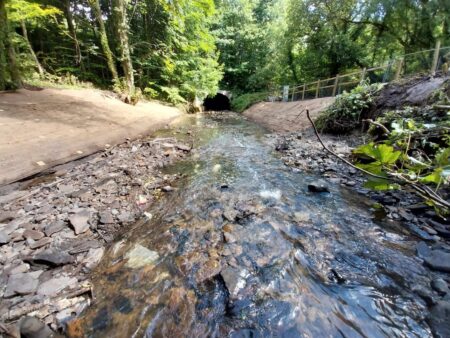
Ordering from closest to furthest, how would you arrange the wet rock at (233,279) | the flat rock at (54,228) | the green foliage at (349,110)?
1. the wet rock at (233,279)
2. the flat rock at (54,228)
3. the green foliage at (349,110)

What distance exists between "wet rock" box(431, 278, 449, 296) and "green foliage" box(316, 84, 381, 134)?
584cm

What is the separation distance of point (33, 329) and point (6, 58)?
1010 cm

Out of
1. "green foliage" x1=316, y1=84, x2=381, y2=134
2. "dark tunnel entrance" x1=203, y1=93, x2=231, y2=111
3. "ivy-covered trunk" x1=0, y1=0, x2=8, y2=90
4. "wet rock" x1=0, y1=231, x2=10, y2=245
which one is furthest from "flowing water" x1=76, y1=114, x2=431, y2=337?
"dark tunnel entrance" x1=203, y1=93, x2=231, y2=111

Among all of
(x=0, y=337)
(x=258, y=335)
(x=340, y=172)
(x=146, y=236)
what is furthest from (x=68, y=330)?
(x=340, y=172)

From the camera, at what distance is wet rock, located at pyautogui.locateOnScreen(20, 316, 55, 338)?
1582 mm

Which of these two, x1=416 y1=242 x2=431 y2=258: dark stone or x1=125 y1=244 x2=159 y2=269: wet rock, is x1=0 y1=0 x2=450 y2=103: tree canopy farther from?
x1=416 y1=242 x2=431 y2=258: dark stone

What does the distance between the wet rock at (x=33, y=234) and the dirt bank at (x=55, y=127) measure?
4.51 feet

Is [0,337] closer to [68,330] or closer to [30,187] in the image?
[68,330]

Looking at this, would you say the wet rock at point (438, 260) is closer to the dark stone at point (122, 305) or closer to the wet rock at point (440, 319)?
the wet rock at point (440, 319)

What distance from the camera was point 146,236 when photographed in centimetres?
268

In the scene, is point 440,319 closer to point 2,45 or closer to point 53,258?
point 53,258

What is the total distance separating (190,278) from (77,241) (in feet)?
4.58

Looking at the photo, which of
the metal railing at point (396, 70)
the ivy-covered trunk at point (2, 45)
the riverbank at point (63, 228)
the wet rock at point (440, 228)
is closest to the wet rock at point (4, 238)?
the riverbank at point (63, 228)

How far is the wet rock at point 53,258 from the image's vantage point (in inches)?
86.0
